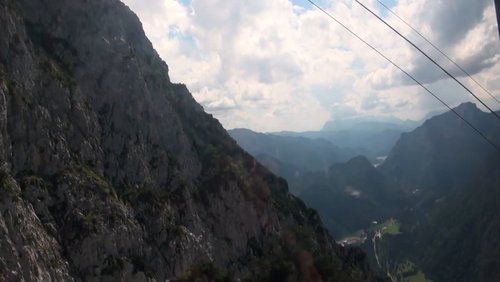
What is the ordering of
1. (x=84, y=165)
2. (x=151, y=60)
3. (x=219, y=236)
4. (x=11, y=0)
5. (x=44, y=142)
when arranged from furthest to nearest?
(x=151, y=60) → (x=219, y=236) → (x=11, y=0) → (x=84, y=165) → (x=44, y=142)

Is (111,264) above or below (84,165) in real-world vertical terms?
below

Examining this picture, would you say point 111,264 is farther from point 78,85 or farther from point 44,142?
point 78,85

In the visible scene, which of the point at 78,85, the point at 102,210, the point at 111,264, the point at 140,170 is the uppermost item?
the point at 78,85

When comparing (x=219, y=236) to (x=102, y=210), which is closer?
(x=102, y=210)

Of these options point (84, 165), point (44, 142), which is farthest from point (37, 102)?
point (84, 165)

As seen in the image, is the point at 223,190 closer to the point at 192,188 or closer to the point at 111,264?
the point at 192,188

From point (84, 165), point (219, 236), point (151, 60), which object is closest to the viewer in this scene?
point (84, 165)
